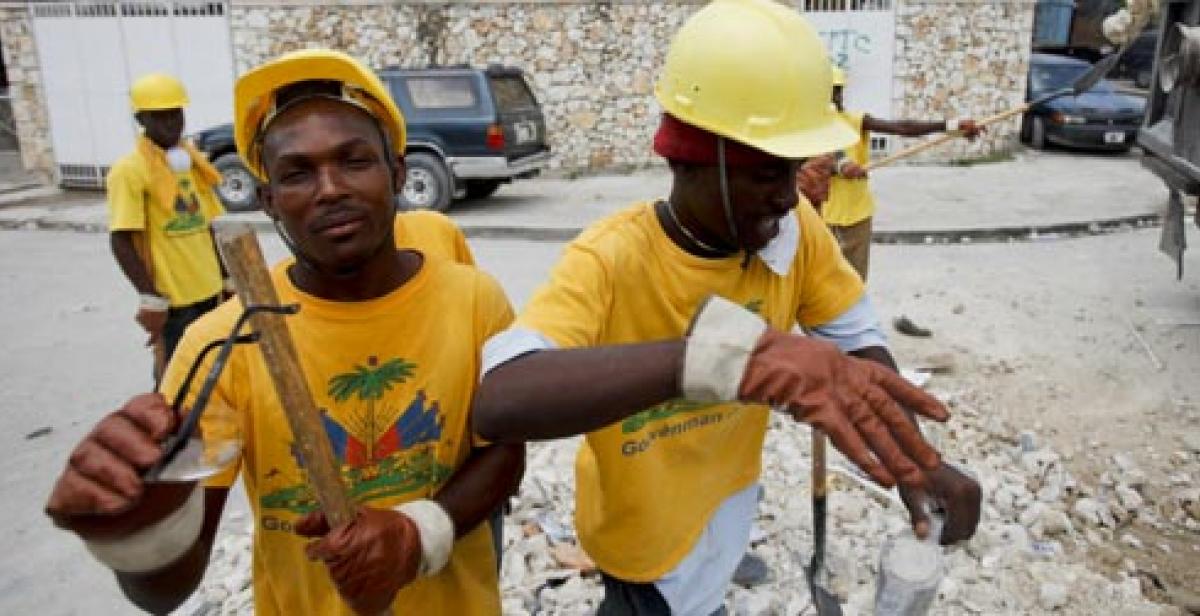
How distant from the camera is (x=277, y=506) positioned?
186 centimetres

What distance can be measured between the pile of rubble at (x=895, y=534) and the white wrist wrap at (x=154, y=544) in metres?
2.10

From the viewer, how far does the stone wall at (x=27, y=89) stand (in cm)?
1510

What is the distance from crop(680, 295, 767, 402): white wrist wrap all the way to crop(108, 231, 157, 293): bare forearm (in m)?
4.16

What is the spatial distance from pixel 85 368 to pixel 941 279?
6.88 meters

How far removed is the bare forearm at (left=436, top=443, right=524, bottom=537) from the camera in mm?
1865

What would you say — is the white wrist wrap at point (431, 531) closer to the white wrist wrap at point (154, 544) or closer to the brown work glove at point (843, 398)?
the white wrist wrap at point (154, 544)

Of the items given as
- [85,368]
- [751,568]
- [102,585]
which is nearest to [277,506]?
[751,568]

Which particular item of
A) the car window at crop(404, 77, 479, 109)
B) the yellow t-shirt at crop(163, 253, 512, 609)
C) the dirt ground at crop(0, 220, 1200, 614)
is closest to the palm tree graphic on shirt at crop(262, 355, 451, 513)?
the yellow t-shirt at crop(163, 253, 512, 609)

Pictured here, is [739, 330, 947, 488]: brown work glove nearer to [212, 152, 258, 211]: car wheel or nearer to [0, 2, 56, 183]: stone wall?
[212, 152, 258, 211]: car wheel

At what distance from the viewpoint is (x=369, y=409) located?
1.85 meters

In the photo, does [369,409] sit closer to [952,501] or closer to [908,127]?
[952,501]

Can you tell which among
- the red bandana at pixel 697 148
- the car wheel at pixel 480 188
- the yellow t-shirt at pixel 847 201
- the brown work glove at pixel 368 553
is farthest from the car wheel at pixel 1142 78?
the brown work glove at pixel 368 553

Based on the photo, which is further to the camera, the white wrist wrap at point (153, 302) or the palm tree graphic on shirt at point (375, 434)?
the white wrist wrap at point (153, 302)

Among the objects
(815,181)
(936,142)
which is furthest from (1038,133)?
(815,181)
